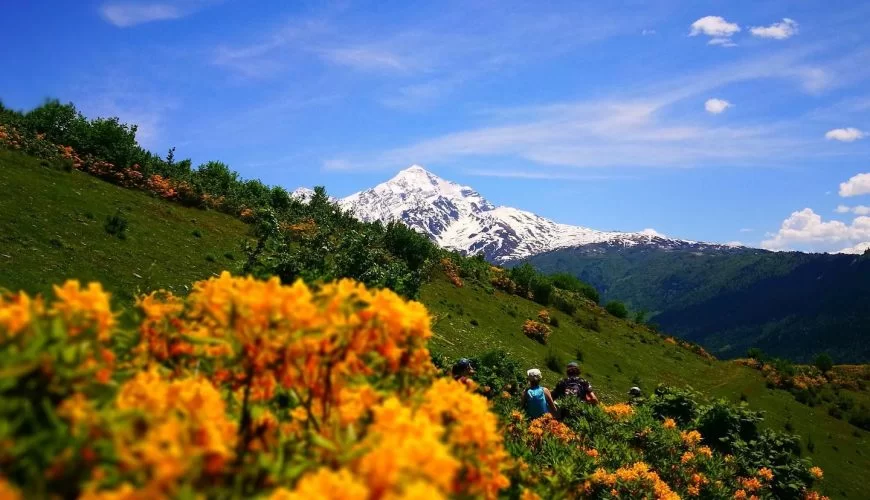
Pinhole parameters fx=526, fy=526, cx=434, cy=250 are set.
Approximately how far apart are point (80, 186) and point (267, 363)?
82.1ft

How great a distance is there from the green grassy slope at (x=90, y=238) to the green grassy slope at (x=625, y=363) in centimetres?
979

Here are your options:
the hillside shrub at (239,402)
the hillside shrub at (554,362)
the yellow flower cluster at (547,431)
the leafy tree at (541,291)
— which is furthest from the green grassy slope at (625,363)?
the hillside shrub at (239,402)

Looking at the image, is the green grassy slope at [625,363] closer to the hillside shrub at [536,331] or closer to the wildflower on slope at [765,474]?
the hillside shrub at [536,331]

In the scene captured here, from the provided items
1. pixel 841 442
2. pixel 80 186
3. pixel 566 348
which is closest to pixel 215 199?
pixel 80 186

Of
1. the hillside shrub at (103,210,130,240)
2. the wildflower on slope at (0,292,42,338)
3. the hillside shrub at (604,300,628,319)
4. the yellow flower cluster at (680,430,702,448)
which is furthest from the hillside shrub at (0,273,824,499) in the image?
the hillside shrub at (604,300,628,319)

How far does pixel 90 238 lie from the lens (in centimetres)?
1662

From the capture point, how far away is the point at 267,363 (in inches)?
69.7

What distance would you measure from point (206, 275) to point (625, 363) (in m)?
27.1

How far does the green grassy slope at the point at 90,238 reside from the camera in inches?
529

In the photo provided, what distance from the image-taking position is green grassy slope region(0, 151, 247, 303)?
13445 millimetres

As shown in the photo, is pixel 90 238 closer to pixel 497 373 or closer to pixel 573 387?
pixel 497 373

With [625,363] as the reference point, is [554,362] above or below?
above

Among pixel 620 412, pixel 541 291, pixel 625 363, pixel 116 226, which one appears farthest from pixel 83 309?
pixel 541 291

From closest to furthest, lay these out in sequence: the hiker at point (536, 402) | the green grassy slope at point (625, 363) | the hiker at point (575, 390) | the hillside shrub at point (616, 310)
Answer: the hiker at point (536, 402)
the hiker at point (575, 390)
the green grassy slope at point (625, 363)
the hillside shrub at point (616, 310)
